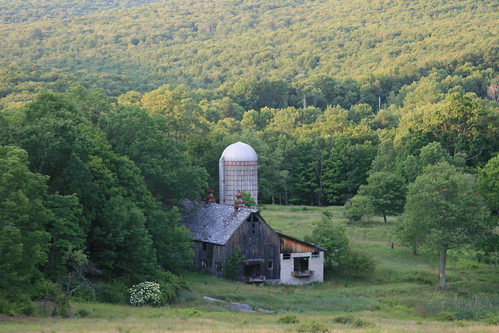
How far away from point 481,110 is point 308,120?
174 feet

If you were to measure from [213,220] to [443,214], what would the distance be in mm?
14739

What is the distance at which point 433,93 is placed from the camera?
152 meters

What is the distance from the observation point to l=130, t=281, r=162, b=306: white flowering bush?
41781 millimetres

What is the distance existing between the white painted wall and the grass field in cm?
93

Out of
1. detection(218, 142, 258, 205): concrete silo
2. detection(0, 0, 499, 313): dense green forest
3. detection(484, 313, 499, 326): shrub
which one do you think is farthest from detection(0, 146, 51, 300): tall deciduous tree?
detection(218, 142, 258, 205): concrete silo

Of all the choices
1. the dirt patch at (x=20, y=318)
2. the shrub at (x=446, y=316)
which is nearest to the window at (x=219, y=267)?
the shrub at (x=446, y=316)

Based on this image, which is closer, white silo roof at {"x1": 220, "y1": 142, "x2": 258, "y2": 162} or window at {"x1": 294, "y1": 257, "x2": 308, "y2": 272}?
window at {"x1": 294, "y1": 257, "x2": 308, "y2": 272}

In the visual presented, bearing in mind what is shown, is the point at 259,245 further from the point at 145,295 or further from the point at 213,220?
the point at 145,295

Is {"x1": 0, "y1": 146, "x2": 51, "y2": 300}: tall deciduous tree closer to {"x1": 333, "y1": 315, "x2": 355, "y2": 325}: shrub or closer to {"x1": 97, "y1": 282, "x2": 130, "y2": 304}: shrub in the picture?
{"x1": 97, "y1": 282, "x2": 130, "y2": 304}: shrub

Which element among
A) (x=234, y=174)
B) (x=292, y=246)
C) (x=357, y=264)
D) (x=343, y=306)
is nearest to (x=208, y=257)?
(x=292, y=246)

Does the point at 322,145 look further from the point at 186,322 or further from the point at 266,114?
the point at 186,322

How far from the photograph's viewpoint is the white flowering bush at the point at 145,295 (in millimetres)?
41781

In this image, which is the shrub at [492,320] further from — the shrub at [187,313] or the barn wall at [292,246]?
the barn wall at [292,246]

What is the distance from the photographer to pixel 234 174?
72250 mm
